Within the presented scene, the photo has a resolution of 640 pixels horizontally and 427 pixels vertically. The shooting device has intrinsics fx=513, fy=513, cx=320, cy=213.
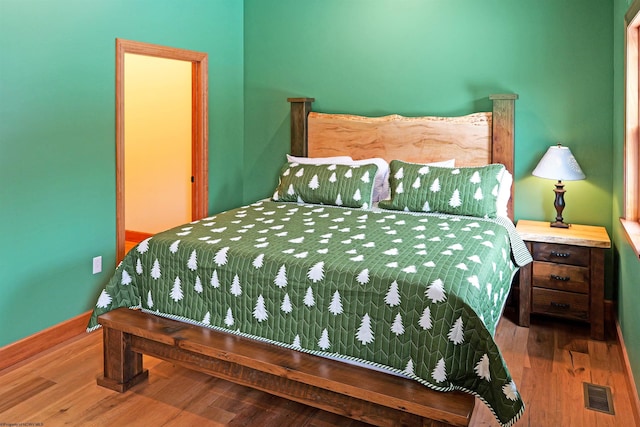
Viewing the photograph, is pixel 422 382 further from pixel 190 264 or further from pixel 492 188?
pixel 492 188

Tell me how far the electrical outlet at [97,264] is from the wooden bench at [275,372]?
88 cm

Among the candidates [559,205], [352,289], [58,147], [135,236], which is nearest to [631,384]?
[559,205]

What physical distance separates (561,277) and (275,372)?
6.74 feet

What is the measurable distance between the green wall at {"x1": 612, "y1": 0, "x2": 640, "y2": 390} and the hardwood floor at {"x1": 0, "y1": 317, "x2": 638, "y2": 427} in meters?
0.22

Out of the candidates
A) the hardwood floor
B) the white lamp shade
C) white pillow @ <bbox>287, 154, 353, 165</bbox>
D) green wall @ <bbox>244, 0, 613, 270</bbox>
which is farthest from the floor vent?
white pillow @ <bbox>287, 154, 353, 165</bbox>

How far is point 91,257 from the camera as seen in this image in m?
3.34

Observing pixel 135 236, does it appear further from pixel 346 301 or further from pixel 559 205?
pixel 559 205

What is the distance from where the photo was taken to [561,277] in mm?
3236

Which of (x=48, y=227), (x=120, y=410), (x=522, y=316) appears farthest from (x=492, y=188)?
(x=48, y=227)

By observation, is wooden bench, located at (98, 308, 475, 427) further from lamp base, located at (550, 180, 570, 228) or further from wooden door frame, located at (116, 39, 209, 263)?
lamp base, located at (550, 180, 570, 228)

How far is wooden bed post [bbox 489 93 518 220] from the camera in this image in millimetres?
3596

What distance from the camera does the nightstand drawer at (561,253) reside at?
10.4ft

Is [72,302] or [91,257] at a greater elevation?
[91,257]

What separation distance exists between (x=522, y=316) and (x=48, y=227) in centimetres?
300
